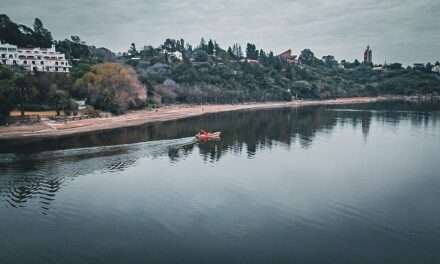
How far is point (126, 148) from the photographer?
41969mm

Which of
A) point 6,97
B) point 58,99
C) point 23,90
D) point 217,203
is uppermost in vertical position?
point 23,90

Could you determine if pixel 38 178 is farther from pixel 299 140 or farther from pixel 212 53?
pixel 212 53

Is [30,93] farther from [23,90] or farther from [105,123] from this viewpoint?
[105,123]

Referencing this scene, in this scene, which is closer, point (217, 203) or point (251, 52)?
point (217, 203)

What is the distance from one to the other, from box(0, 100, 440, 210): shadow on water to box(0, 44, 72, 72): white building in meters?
35.1

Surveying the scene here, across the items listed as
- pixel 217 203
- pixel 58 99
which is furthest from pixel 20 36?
pixel 217 203

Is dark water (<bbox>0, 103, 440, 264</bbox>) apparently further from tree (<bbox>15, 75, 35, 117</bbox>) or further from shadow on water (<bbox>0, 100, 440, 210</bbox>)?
tree (<bbox>15, 75, 35, 117</bbox>)

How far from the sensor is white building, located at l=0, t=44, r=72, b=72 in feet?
267

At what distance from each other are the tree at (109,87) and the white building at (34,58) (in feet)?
56.8

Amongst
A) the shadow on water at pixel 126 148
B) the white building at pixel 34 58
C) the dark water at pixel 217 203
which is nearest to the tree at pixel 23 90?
the shadow on water at pixel 126 148

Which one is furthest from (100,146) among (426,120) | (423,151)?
(426,120)

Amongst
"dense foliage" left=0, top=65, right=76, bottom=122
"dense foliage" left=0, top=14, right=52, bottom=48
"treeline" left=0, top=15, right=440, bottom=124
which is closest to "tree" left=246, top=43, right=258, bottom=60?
"treeline" left=0, top=15, right=440, bottom=124

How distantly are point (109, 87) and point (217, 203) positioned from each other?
163 ft

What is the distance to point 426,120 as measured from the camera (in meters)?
75.9
